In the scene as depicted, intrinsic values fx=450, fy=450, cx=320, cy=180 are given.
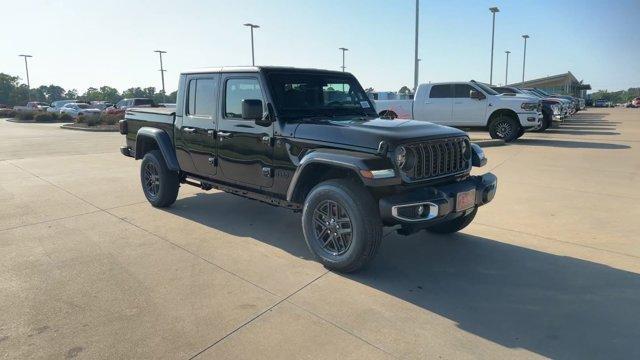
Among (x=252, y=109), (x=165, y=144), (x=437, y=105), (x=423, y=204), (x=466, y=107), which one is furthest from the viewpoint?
(x=437, y=105)

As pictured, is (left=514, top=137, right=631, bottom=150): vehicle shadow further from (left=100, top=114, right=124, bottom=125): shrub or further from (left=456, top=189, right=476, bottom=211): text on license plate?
(left=100, top=114, right=124, bottom=125): shrub

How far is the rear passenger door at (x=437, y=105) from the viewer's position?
1472 centimetres

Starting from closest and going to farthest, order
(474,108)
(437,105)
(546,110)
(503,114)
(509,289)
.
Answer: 1. (509,289)
2. (503,114)
3. (474,108)
4. (437,105)
5. (546,110)

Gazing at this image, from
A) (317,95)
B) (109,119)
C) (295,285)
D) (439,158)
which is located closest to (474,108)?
(317,95)

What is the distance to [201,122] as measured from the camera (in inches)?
214

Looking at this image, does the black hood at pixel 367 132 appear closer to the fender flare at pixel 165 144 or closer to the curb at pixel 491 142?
the fender flare at pixel 165 144

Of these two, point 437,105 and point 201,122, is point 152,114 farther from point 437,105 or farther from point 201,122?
point 437,105

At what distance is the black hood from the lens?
3766mm

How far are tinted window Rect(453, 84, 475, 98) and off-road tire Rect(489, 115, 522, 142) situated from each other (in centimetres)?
121

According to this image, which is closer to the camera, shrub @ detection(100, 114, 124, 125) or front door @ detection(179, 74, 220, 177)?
front door @ detection(179, 74, 220, 177)

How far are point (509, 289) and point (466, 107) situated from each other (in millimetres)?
11699

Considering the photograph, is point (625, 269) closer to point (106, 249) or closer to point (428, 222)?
point (428, 222)

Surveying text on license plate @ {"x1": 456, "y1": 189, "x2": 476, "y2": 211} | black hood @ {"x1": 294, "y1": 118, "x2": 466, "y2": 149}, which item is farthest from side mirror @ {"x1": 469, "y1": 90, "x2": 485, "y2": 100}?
text on license plate @ {"x1": 456, "y1": 189, "x2": 476, "y2": 211}

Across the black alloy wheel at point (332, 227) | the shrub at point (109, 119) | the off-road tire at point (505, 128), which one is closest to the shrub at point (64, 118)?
the shrub at point (109, 119)
